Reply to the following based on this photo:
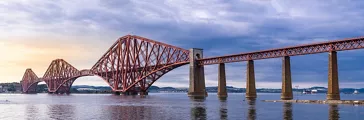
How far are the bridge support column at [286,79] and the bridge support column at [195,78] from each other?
38.3 meters

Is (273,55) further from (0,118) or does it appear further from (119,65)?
(119,65)

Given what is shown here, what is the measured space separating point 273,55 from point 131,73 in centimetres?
8313

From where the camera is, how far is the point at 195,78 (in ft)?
394

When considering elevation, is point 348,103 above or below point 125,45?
below

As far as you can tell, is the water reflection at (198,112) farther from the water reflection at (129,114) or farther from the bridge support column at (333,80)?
the bridge support column at (333,80)

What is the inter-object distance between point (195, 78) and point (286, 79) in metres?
41.5

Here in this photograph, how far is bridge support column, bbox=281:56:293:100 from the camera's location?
270 feet

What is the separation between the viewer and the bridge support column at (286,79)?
82188 millimetres

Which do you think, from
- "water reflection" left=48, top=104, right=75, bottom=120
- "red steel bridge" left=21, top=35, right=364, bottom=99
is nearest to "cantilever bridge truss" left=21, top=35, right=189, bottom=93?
"red steel bridge" left=21, top=35, right=364, bottom=99

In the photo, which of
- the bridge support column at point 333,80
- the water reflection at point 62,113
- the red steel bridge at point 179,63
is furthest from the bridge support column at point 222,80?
the water reflection at point 62,113

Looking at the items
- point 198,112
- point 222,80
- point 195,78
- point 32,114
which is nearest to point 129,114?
point 198,112

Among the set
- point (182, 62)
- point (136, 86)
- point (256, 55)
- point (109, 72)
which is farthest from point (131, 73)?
point (256, 55)

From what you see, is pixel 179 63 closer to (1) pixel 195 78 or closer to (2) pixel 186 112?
(1) pixel 195 78

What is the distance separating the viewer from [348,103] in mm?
69125
